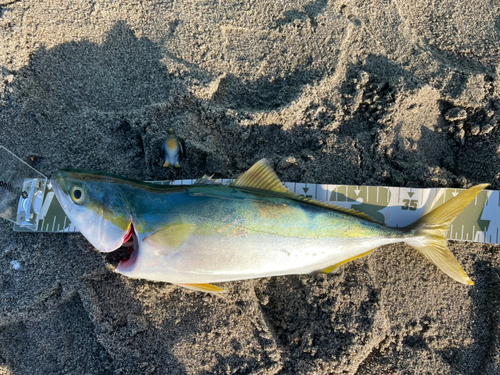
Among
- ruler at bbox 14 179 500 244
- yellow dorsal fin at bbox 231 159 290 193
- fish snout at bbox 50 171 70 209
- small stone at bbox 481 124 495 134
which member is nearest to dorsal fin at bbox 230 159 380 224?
yellow dorsal fin at bbox 231 159 290 193

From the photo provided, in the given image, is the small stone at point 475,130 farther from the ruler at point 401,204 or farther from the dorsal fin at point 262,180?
the dorsal fin at point 262,180

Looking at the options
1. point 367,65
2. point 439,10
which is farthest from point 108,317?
point 439,10

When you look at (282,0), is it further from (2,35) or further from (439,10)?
(2,35)

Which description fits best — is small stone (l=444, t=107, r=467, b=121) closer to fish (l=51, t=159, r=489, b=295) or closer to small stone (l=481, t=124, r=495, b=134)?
small stone (l=481, t=124, r=495, b=134)

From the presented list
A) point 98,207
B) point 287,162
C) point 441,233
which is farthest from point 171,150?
point 441,233

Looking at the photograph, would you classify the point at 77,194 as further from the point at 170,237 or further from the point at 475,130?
the point at 475,130

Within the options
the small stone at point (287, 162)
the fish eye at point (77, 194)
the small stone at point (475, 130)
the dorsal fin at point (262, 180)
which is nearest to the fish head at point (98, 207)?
the fish eye at point (77, 194)
